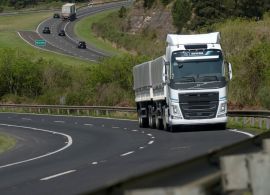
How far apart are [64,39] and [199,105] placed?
3963 inches

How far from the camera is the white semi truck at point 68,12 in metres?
147

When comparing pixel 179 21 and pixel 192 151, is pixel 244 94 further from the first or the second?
pixel 179 21

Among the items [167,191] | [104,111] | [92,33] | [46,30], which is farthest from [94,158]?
[92,33]

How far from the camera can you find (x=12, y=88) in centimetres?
8875

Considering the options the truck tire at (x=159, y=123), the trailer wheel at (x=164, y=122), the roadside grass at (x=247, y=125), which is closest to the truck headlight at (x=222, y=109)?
the roadside grass at (x=247, y=125)

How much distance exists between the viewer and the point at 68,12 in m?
148

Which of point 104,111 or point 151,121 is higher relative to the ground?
point 104,111

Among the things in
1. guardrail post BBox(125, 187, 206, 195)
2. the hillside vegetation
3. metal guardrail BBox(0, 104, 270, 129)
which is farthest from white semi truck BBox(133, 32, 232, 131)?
guardrail post BBox(125, 187, 206, 195)

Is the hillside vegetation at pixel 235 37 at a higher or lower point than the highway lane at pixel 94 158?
higher

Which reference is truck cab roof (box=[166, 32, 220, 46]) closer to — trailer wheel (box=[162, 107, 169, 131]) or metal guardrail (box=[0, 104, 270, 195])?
trailer wheel (box=[162, 107, 169, 131])

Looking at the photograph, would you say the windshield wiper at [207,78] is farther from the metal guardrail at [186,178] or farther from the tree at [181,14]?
the tree at [181,14]

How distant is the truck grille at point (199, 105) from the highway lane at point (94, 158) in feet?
3.00

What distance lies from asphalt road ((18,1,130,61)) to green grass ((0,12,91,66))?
5.07 feet

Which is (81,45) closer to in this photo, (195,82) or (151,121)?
(151,121)
